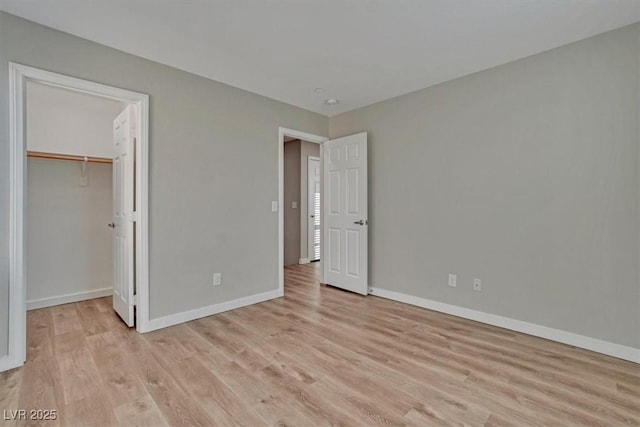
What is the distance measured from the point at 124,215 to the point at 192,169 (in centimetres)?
79

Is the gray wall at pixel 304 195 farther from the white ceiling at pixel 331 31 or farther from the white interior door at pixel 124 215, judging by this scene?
the white interior door at pixel 124 215

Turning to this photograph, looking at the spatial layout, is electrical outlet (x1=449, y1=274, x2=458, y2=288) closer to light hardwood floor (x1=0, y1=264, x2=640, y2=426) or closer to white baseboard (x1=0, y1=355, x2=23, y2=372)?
light hardwood floor (x1=0, y1=264, x2=640, y2=426)

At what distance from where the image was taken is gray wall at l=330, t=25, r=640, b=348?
7.47 feet

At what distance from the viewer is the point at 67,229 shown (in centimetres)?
344

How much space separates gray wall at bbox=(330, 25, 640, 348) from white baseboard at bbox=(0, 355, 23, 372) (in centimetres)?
337

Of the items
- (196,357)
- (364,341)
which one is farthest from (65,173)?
(364,341)

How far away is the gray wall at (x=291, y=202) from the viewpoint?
233 inches

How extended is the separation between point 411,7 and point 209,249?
2725 millimetres

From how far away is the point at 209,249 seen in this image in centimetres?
315

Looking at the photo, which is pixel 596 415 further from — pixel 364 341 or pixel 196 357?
pixel 196 357

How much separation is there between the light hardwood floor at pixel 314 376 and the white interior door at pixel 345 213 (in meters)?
1.05

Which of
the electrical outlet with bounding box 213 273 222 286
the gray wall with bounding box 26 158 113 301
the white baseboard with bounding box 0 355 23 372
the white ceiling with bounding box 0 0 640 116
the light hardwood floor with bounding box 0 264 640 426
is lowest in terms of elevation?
the light hardwood floor with bounding box 0 264 640 426

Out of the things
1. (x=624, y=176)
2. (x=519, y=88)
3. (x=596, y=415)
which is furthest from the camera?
(x=519, y=88)

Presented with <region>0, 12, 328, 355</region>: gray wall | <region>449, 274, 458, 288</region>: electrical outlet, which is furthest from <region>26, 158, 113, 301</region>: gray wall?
<region>449, 274, 458, 288</region>: electrical outlet
